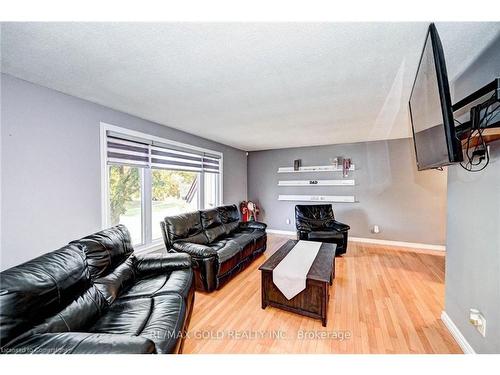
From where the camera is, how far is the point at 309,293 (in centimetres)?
197

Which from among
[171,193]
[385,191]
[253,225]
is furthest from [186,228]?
[385,191]

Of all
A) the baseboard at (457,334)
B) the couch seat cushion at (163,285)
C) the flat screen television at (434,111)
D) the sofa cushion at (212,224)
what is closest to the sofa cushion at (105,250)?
the couch seat cushion at (163,285)

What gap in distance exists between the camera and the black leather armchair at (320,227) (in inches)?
144

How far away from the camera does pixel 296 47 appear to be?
135cm

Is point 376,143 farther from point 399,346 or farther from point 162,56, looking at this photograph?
point 162,56

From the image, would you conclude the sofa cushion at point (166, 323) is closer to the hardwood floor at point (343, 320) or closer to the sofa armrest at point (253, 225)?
the hardwood floor at point (343, 320)

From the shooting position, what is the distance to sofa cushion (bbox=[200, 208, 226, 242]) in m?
3.25

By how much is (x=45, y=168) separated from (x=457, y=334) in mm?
3974

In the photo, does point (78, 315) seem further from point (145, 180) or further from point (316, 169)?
point (316, 169)
